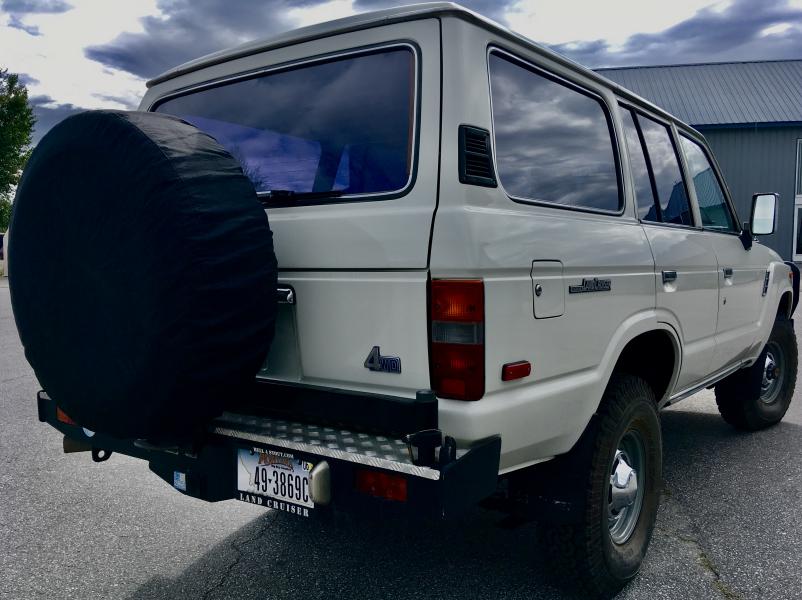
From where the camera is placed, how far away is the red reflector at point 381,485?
6.75 ft

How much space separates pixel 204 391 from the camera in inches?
85.2

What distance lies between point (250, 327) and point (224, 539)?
1.53m

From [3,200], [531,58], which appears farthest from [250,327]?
[3,200]

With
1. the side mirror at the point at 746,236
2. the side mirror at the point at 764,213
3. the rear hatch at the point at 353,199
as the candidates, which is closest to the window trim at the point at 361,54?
the rear hatch at the point at 353,199

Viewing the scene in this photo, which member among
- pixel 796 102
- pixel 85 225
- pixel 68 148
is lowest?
pixel 85 225

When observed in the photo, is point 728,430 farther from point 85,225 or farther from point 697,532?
point 85,225

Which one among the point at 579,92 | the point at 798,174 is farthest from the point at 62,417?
the point at 798,174

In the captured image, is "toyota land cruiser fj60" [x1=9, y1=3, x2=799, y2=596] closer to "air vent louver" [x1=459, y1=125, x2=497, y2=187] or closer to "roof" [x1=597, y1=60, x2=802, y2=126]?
"air vent louver" [x1=459, y1=125, x2=497, y2=187]

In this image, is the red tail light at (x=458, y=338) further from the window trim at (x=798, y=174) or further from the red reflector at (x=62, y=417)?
the window trim at (x=798, y=174)

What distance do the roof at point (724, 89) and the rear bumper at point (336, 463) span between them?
2549cm

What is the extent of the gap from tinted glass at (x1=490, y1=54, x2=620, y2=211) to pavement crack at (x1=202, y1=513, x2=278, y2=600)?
6.25ft

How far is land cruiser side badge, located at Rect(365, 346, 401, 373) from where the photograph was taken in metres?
2.23

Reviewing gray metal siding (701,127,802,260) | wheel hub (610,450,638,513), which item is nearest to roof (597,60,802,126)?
gray metal siding (701,127,802,260)

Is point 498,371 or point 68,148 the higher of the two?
point 68,148
